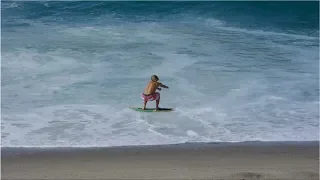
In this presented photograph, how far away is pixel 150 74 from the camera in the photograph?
1505cm

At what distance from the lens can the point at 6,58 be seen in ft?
53.4

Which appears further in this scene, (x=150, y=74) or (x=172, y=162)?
(x=150, y=74)

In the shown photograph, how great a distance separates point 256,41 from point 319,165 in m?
12.2

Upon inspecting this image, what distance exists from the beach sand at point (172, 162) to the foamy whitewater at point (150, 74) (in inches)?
17.0

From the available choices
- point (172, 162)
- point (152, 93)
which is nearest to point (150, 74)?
point (152, 93)

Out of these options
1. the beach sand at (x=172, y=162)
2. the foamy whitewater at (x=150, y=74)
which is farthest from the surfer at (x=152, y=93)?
the beach sand at (x=172, y=162)

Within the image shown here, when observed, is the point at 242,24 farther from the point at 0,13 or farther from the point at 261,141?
the point at 261,141

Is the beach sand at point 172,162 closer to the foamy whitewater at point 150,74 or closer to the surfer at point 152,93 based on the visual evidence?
the foamy whitewater at point 150,74

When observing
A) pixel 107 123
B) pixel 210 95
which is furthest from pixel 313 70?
pixel 107 123

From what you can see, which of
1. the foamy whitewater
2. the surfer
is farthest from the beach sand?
the surfer

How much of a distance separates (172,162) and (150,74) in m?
6.41

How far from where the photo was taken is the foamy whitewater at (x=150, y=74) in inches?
418

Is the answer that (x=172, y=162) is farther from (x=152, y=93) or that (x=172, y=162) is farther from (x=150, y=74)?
(x=150, y=74)

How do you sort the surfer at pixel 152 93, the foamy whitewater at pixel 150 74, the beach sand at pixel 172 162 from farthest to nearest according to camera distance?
the surfer at pixel 152 93 < the foamy whitewater at pixel 150 74 < the beach sand at pixel 172 162
